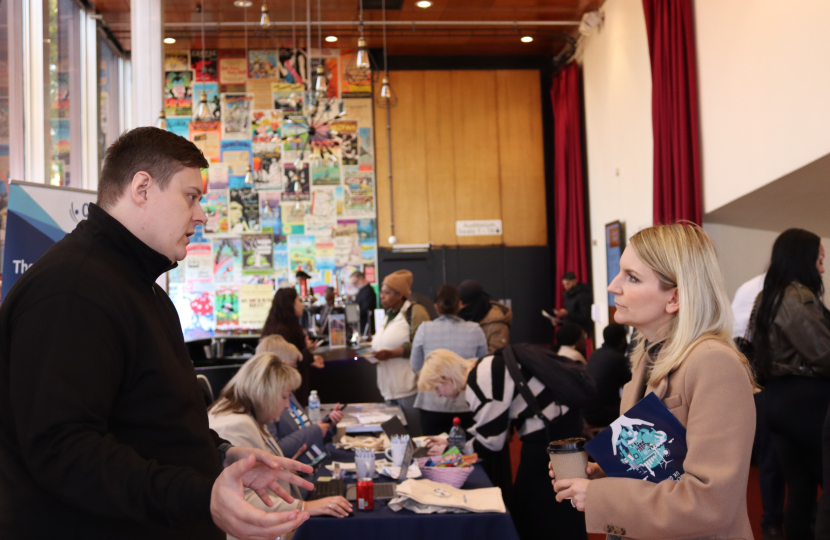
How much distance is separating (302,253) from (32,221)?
7.65 m

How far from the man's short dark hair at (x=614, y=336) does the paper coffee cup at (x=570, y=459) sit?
393 centimetres

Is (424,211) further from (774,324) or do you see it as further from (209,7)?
(774,324)

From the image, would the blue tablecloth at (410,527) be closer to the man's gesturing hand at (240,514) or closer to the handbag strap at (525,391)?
the handbag strap at (525,391)

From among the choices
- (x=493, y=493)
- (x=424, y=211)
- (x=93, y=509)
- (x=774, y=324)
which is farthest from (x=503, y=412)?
(x=424, y=211)

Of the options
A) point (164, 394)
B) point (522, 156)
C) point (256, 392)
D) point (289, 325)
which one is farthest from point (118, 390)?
point (522, 156)

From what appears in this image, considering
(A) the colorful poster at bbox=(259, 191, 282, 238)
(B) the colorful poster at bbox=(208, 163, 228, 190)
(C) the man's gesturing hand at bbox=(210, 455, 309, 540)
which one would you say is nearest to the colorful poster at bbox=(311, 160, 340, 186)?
(A) the colorful poster at bbox=(259, 191, 282, 238)

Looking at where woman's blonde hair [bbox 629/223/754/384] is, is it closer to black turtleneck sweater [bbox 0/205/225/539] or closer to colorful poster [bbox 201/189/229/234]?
black turtleneck sweater [bbox 0/205/225/539]

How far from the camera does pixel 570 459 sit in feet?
5.26

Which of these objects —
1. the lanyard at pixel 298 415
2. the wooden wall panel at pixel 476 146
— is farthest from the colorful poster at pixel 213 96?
the lanyard at pixel 298 415

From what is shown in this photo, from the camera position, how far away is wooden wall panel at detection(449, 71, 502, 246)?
36.6 feet

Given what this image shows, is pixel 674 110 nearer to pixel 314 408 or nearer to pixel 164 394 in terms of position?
pixel 314 408

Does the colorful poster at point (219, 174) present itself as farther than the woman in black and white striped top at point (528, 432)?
Yes

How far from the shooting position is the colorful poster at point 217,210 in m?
10.7

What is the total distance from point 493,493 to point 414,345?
222 cm
